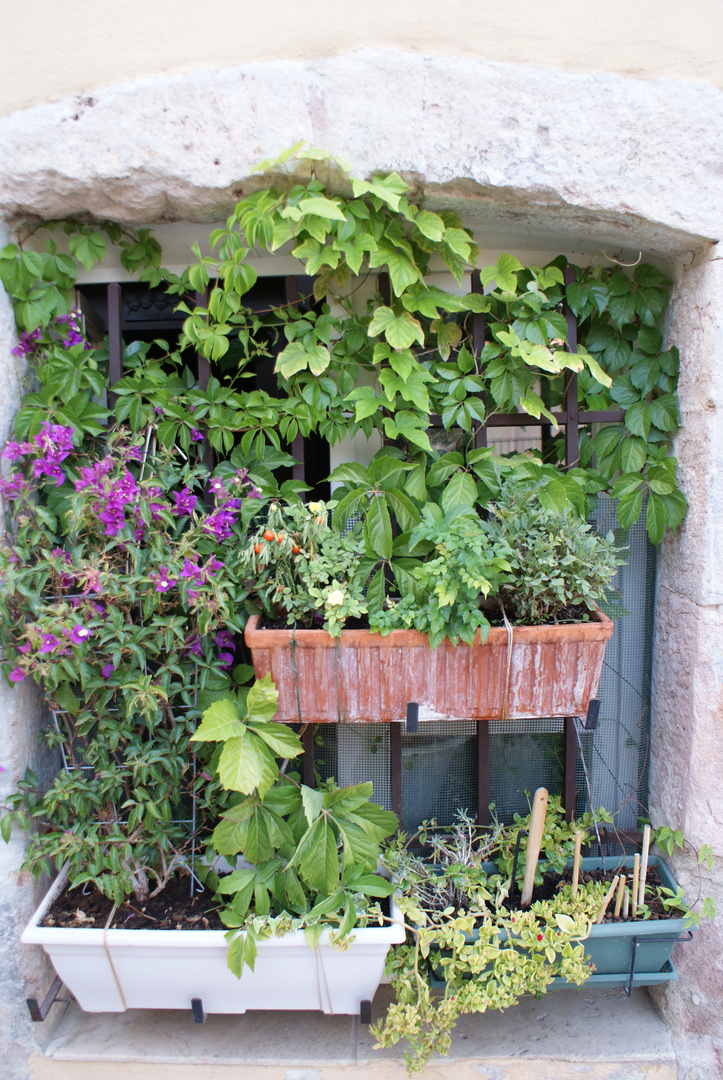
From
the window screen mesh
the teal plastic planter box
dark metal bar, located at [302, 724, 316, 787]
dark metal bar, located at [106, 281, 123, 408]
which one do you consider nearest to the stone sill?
the teal plastic planter box

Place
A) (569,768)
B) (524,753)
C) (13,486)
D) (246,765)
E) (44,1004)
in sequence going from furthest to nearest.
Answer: (524,753), (569,768), (44,1004), (13,486), (246,765)

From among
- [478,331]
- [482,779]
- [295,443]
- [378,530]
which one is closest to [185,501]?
[295,443]

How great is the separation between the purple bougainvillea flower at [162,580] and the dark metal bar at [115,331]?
0.61 metres

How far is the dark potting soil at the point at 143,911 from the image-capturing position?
170 cm

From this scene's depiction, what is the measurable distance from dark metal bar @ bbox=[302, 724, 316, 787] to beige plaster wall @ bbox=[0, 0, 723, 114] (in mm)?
1800

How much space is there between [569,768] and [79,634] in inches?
56.0

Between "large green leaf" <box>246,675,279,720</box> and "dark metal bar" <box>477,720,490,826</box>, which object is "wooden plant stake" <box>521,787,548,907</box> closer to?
"dark metal bar" <box>477,720,490,826</box>

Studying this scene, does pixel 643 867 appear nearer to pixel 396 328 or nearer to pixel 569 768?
pixel 569 768

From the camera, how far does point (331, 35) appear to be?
158 centimetres

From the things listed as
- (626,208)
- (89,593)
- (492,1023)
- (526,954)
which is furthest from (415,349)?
(492,1023)

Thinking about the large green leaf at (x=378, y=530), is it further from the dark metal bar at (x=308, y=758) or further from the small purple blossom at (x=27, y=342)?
the small purple blossom at (x=27, y=342)

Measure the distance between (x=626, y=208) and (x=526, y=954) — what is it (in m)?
1.91

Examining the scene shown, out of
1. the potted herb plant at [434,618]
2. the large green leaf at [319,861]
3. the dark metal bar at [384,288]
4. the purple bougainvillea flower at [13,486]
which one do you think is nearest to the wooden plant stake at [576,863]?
the potted herb plant at [434,618]

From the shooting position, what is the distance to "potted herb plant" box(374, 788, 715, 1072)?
160 centimetres
